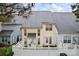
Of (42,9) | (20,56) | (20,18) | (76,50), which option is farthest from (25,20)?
(76,50)

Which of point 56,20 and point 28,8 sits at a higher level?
point 28,8

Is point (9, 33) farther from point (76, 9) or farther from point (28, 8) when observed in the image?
point (76, 9)

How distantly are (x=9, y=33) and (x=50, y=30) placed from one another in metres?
0.37

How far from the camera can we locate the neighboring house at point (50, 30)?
1.45 m

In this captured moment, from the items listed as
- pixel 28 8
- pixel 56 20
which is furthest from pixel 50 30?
pixel 28 8

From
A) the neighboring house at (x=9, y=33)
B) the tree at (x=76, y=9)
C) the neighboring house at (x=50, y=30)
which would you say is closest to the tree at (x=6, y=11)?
the neighboring house at (x=9, y=33)

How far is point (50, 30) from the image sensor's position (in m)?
1.45

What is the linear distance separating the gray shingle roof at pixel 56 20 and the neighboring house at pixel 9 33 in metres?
0.08

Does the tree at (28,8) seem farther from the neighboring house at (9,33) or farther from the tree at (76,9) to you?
the tree at (76,9)

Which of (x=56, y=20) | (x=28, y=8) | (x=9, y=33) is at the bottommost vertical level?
(x=9, y=33)

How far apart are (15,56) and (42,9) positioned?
0.49 meters

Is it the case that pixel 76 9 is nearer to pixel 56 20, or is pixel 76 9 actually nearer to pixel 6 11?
pixel 56 20

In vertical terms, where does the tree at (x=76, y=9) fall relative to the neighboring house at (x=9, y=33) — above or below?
above

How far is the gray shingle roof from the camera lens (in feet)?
4.81
